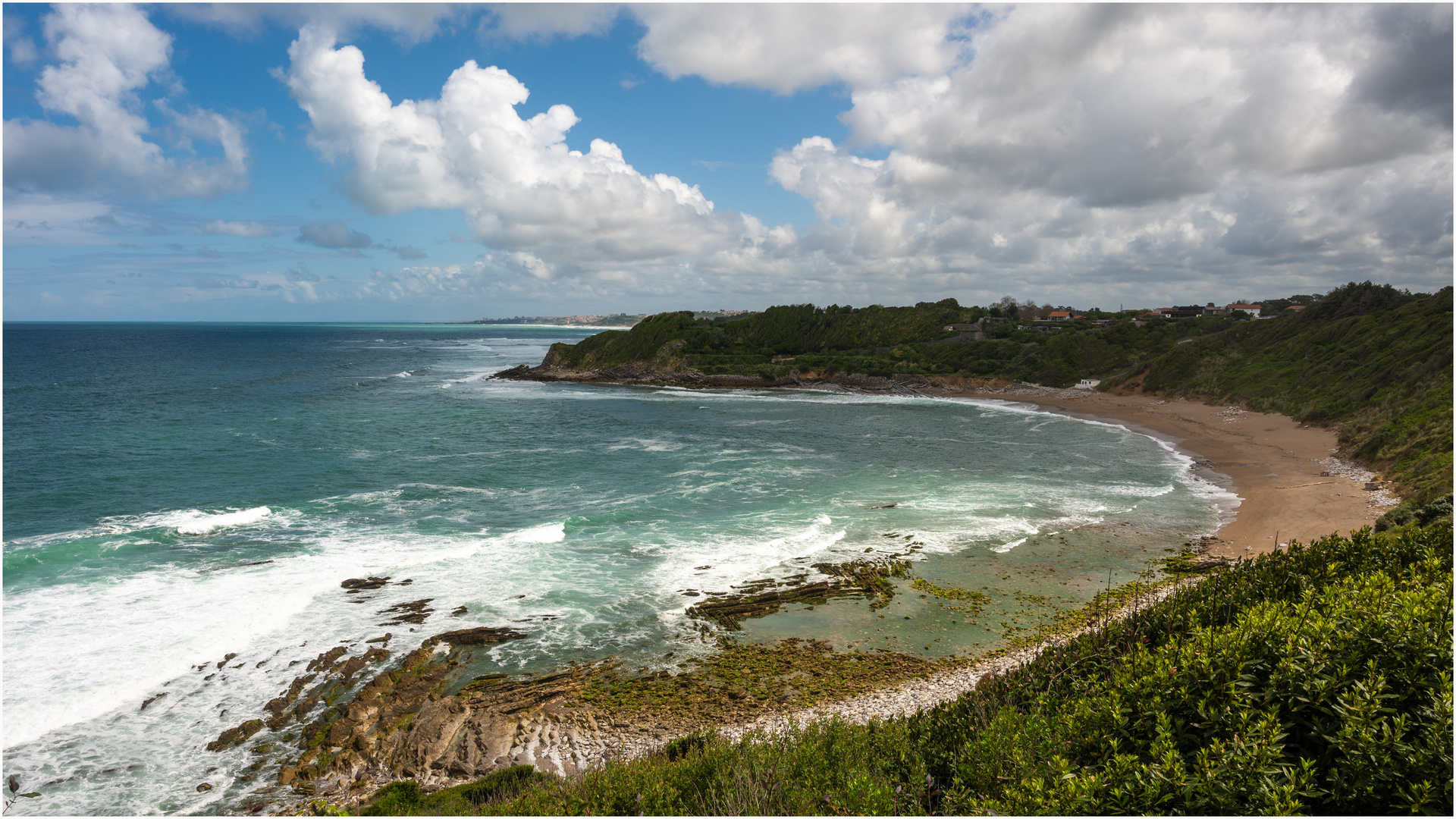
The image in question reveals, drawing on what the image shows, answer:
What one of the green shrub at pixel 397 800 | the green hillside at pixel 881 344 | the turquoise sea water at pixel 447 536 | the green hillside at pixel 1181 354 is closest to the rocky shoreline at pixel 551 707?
the green shrub at pixel 397 800

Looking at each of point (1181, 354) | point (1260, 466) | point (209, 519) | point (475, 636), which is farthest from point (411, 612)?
point (1181, 354)

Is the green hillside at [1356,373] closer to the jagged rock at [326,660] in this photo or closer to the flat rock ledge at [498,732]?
the flat rock ledge at [498,732]

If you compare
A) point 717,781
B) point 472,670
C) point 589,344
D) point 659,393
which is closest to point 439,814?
point 717,781

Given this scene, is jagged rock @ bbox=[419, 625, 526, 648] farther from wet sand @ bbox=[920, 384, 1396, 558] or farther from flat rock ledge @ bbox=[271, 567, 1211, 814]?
wet sand @ bbox=[920, 384, 1396, 558]

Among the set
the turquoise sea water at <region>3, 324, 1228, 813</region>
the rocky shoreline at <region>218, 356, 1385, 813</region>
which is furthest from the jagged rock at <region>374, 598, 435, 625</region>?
the turquoise sea water at <region>3, 324, 1228, 813</region>

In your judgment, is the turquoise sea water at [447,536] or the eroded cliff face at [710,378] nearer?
the turquoise sea water at [447,536]

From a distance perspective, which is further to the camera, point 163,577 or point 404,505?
point 404,505

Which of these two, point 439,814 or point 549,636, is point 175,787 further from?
point 549,636
